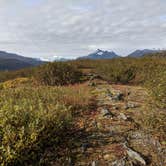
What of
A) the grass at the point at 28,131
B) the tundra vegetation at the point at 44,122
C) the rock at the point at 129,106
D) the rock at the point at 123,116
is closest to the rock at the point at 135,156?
the tundra vegetation at the point at 44,122

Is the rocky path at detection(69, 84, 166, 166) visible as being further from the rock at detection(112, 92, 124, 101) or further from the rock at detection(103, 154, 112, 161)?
the rock at detection(112, 92, 124, 101)

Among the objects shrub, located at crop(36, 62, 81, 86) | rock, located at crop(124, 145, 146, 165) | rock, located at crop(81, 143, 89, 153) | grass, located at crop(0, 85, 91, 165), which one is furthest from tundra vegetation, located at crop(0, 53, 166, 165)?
shrub, located at crop(36, 62, 81, 86)

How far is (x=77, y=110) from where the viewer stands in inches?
349

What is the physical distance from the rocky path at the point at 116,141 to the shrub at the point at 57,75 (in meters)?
6.21

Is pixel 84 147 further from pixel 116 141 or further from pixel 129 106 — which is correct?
pixel 129 106

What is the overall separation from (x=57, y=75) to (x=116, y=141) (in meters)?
9.03

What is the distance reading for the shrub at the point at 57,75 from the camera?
15.4m

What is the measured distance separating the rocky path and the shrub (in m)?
6.21

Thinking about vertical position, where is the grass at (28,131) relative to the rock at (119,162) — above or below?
above

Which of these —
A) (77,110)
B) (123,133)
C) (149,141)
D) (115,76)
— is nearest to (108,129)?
(123,133)

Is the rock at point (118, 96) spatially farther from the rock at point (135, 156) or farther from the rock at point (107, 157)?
the rock at point (107, 157)

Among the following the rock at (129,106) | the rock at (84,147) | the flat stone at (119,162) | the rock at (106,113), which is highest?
the rock at (129,106)

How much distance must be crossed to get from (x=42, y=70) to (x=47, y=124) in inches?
380

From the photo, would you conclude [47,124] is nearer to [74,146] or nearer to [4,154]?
[74,146]
